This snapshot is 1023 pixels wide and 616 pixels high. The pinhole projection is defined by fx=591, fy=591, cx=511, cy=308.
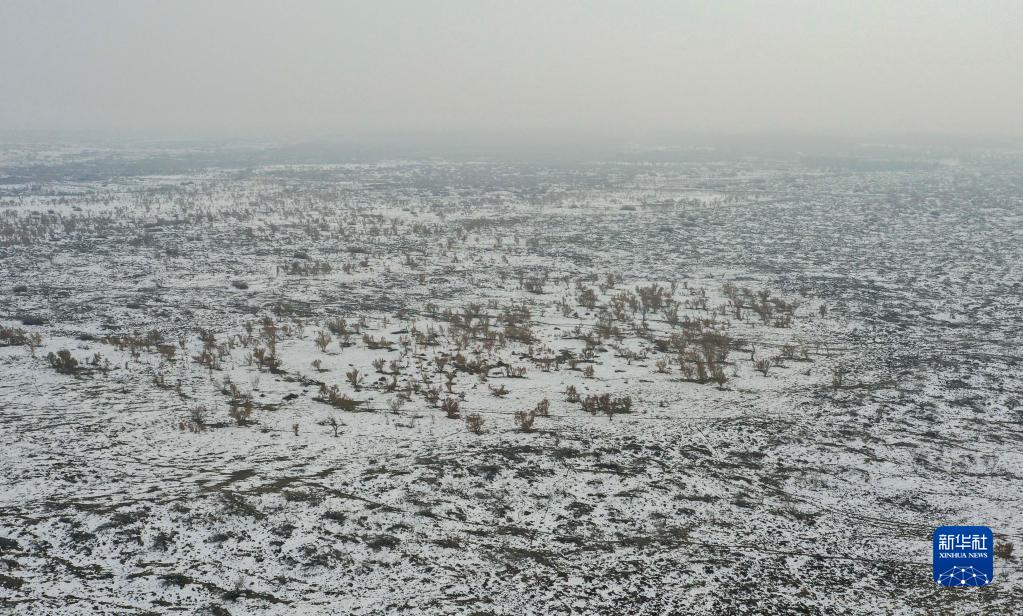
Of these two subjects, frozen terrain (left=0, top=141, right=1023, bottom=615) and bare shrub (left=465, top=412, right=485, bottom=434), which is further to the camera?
bare shrub (left=465, top=412, right=485, bottom=434)

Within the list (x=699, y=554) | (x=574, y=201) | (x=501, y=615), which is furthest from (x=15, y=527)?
(x=574, y=201)

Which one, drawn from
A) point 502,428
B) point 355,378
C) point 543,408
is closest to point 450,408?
point 502,428

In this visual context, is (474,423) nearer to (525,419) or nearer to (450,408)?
(450,408)

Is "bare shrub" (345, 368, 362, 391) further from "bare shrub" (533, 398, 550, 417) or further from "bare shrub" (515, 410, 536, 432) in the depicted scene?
"bare shrub" (533, 398, 550, 417)

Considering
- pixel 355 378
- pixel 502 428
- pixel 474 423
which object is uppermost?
pixel 355 378

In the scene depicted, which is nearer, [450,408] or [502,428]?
[502,428]

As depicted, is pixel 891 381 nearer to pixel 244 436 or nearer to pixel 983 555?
pixel 983 555

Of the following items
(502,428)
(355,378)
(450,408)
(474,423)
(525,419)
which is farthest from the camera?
(355,378)

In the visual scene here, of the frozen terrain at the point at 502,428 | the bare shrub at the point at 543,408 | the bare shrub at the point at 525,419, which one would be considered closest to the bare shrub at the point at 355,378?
the frozen terrain at the point at 502,428

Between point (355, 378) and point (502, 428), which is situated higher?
point (355, 378)

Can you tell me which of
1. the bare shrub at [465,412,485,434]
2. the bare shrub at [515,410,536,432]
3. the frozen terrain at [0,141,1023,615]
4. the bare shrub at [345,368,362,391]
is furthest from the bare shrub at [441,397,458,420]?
the bare shrub at [345,368,362,391]
